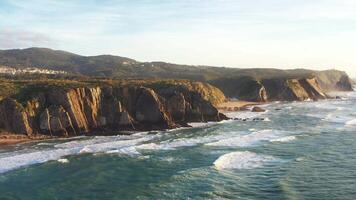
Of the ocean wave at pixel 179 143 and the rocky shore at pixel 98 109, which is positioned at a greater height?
the rocky shore at pixel 98 109

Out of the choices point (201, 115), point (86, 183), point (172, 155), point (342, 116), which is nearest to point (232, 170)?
point (172, 155)

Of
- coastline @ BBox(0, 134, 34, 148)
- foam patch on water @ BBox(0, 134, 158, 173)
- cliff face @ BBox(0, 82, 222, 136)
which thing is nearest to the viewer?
foam patch on water @ BBox(0, 134, 158, 173)

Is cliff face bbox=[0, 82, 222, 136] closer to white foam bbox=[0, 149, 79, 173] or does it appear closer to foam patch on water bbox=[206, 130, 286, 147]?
white foam bbox=[0, 149, 79, 173]

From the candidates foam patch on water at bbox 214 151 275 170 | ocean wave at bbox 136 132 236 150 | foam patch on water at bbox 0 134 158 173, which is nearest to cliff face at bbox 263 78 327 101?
ocean wave at bbox 136 132 236 150

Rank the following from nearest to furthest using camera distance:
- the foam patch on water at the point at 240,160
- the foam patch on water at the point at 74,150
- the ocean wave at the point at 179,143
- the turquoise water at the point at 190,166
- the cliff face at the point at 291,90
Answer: the turquoise water at the point at 190,166 < the foam patch on water at the point at 240,160 < the foam patch on water at the point at 74,150 < the ocean wave at the point at 179,143 < the cliff face at the point at 291,90

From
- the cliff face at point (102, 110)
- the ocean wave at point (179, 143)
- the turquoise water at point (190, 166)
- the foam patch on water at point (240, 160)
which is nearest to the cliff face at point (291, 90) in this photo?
the cliff face at point (102, 110)

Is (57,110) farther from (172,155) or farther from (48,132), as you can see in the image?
(172,155)

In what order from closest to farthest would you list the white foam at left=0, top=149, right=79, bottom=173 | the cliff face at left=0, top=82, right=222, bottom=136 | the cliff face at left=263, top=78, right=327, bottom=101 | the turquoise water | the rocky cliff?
the turquoise water, the white foam at left=0, top=149, right=79, bottom=173, the cliff face at left=0, top=82, right=222, bottom=136, the rocky cliff, the cliff face at left=263, top=78, right=327, bottom=101

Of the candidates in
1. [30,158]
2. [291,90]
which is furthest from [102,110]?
[291,90]

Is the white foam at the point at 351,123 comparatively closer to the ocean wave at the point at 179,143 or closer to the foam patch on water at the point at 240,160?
the ocean wave at the point at 179,143
